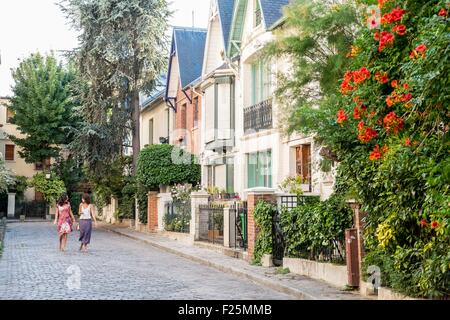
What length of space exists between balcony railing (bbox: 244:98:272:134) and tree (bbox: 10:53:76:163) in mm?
27663

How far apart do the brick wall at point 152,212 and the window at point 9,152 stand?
32.1 m

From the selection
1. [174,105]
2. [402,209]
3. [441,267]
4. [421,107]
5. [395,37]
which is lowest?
[441,267]

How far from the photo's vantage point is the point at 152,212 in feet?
97.9

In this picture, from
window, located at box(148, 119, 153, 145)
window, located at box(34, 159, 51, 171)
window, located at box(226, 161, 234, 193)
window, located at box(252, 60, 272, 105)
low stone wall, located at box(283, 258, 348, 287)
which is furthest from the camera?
window, located at box(34, 159, 51, 171)

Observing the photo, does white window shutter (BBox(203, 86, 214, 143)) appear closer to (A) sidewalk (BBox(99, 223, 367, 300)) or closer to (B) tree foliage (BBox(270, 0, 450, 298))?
(A) sidewalk (BBox(99, 223, 367, 300))

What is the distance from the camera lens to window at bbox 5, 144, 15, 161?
58000 millimetres

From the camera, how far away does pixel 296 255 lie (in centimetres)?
1378

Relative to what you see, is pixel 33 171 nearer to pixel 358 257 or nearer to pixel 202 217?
pixel 202 217

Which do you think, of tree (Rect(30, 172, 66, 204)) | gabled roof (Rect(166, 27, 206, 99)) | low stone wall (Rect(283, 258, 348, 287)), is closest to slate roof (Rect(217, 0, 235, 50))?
Result: gabled roof (Rect(166, 27, 206, 99))

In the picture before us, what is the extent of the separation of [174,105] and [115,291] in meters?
25.9

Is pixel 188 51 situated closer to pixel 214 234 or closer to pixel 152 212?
pixel 152 212

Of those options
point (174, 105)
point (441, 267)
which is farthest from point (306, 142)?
point (174, 105)

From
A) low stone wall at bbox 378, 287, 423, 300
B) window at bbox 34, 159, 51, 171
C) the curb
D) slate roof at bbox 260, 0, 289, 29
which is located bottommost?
the curb

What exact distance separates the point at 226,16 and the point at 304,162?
10520 mm
